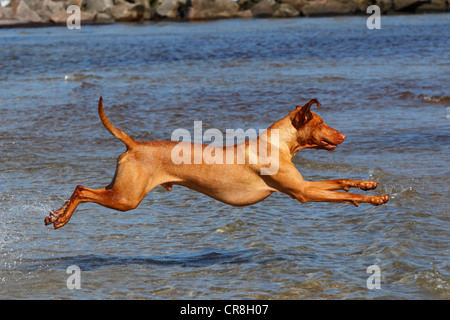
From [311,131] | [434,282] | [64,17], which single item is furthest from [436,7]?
[434,282]

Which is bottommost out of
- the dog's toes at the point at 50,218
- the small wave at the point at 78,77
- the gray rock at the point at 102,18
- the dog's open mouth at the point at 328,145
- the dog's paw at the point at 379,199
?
the dog's toes at the point at 50,218

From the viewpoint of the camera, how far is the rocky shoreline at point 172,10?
48.2 metres

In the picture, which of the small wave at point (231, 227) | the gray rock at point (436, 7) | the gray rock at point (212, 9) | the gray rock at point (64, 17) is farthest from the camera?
the gray rock at point (212, 9)

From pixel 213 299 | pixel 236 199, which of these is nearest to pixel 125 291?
pixel 213 299

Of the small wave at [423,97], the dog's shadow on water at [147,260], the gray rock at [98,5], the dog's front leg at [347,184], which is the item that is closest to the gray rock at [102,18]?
the gray rock at [98,5]

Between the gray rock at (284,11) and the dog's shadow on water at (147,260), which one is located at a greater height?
the gray rock at (284,11)

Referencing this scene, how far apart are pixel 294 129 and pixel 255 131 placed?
5.63 m

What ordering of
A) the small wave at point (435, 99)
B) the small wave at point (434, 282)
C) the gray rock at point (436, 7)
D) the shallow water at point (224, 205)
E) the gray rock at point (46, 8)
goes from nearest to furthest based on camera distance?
1. the small wave at point (434, 282)
2. the shallow water at point (224, 205)
3. the small wave at point (435, 99)
4. the gray rock at point (436, 7)
5. the gray rock at point (46, 8)

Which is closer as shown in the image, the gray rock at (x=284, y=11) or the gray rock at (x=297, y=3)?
the gray rock at (x=284, y=11)

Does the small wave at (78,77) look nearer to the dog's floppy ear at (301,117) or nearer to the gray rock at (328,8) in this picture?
the dog's floppy ear at (301,117)

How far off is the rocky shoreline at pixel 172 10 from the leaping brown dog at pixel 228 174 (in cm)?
4296

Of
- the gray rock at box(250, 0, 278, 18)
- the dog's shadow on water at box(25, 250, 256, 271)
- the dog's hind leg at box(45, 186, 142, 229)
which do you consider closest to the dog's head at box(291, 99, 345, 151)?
the dog's shadow on water at box(25, 250, 256, 271)

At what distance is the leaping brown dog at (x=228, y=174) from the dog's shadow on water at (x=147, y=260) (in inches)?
17.6

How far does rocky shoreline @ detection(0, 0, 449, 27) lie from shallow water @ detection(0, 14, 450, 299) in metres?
26.1
